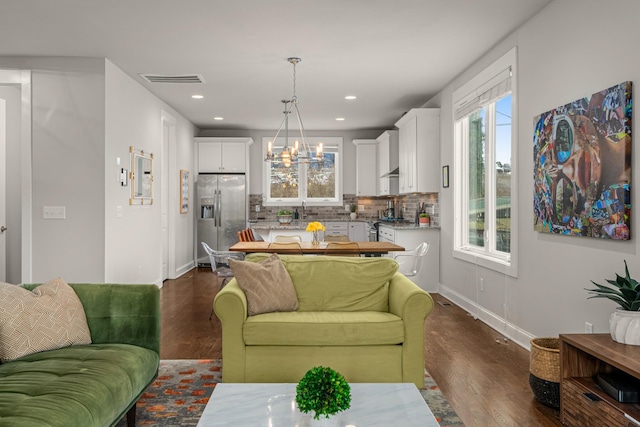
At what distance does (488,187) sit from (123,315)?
3.74 m

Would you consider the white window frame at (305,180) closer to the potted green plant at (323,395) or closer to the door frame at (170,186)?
the door frame at (170,186)

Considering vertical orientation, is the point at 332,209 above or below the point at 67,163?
below

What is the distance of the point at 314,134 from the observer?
9.91m

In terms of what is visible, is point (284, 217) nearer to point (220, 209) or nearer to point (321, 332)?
point (220, 209)

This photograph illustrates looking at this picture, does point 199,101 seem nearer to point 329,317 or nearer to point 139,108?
point 139,108

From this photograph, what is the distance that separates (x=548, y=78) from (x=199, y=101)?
4.94 m

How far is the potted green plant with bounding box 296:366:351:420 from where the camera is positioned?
5.73ft

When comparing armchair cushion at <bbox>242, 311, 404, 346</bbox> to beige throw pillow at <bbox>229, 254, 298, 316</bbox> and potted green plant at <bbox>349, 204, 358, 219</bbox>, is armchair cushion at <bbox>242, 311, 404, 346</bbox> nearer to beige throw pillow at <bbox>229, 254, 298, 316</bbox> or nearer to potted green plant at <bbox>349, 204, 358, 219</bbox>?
beige throw pillow at <bbox>229, 254, 298, 316</bbox>

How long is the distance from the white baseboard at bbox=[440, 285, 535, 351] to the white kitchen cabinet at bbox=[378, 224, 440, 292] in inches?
15.7

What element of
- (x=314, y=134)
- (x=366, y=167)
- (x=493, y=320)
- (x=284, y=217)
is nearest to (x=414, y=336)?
(x=493, y=320)

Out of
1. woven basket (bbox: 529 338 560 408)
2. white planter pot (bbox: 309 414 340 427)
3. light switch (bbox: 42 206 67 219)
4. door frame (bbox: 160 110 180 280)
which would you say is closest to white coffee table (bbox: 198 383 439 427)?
white planter pot (bbox: 309 414 340 427)

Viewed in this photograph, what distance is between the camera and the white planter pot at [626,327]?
2.47 metres

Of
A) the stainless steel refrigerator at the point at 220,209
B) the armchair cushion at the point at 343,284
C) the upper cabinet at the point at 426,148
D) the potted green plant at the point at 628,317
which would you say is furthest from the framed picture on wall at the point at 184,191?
the potted green plant at the point at 628,317

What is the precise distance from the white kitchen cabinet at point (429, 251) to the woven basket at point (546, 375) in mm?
3624
